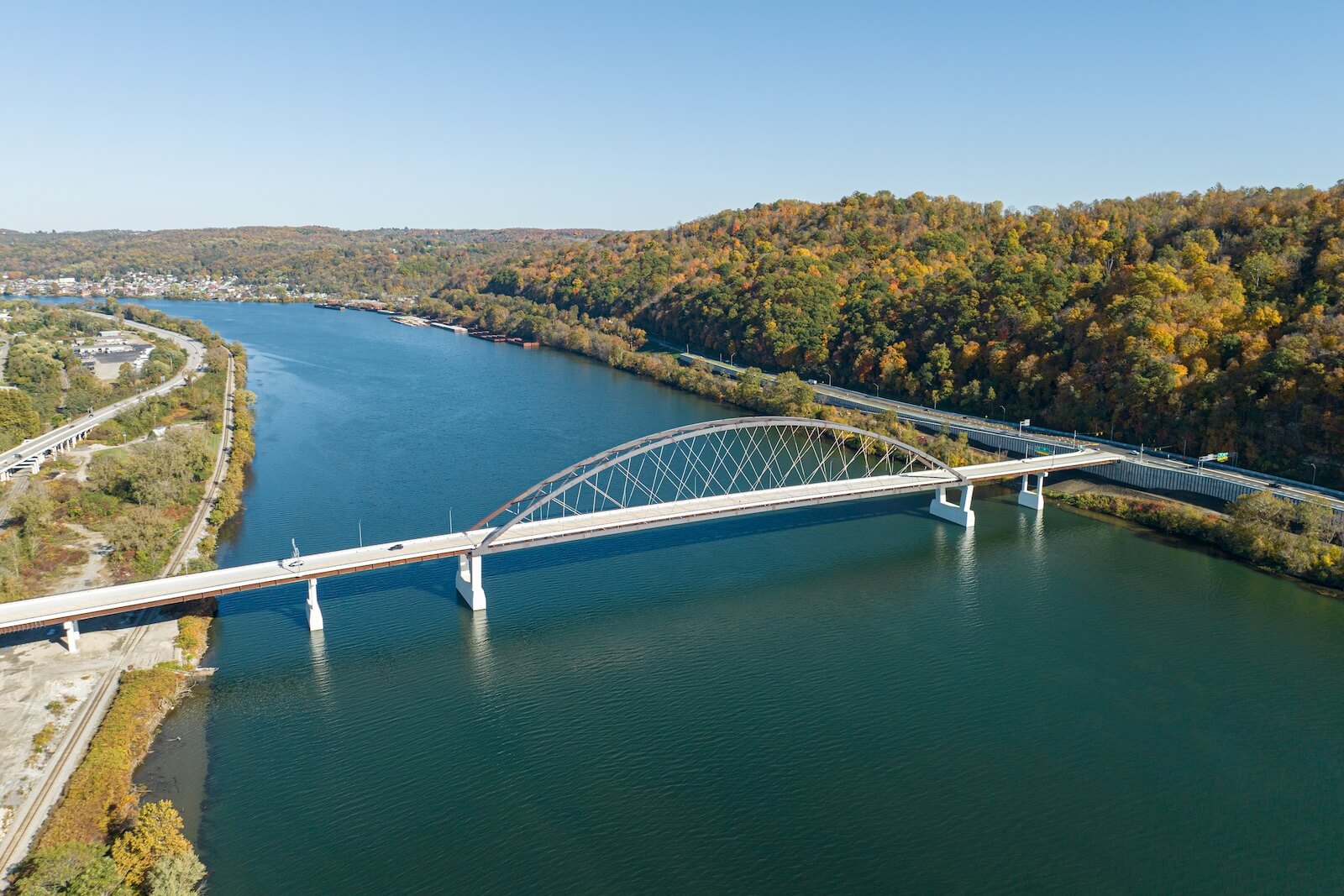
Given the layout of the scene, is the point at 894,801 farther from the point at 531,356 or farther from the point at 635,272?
the point at 635,272

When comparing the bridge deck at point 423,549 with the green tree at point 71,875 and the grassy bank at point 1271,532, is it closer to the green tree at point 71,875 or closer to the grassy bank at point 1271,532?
the grassy bank at point 1271,532

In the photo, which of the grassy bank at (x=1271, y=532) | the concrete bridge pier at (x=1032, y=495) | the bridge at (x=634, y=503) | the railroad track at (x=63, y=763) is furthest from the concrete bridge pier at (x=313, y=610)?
the grassy bank at (x=1271, y=532)

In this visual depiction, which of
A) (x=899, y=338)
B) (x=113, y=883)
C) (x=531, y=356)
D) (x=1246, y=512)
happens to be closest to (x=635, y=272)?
(x=531, y=356)

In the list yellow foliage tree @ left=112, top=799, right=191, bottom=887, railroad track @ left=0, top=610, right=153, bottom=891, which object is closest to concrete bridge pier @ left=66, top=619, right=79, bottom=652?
railroad track @ left=0, top=610, right=153, bottom=891

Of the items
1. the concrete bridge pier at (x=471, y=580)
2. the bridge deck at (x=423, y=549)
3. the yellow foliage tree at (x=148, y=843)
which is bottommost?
the yellow foliage tree at (x=148, y=843)

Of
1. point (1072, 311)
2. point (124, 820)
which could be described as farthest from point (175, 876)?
point (1072, 311)

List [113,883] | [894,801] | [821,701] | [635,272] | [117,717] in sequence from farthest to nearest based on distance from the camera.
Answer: [635,272] → [821,701] → [117,717] → [894,801] → [113,883]

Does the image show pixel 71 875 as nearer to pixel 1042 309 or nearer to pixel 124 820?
pixel 124 820

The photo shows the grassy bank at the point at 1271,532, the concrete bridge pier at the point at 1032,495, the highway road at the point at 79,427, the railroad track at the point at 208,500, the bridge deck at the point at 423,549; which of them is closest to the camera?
the bridge deck at the point at 423,549
